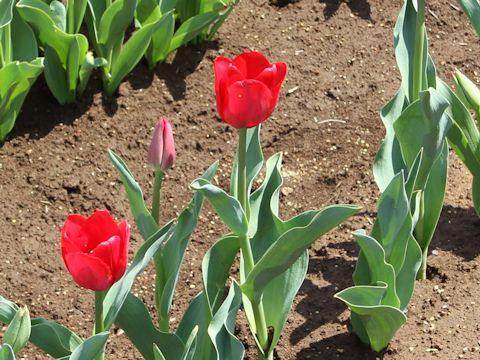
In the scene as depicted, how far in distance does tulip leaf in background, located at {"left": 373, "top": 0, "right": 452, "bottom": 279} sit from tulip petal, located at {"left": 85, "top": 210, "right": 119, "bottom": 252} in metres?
0.81

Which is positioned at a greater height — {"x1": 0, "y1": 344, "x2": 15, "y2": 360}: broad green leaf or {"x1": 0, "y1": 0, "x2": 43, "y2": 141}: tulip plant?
{"x1": 0, "y1": 344, "x2": 15, "y2": 360}: broad green leaf

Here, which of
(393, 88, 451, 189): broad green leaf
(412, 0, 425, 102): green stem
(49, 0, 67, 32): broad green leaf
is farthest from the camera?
(49, 0, 67, 32): broad green leaf

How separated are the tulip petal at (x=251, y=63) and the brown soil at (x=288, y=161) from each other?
0.83 meters

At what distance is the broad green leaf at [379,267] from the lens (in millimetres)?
2013

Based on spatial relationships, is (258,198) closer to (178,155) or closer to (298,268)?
(298,268)

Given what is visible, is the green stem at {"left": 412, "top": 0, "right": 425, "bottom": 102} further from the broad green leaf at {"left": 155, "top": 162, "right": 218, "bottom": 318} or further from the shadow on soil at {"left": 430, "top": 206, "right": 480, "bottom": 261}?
the broad green leaf at {"left": 155, "top": 162, "right": 218, "bottom": 318}

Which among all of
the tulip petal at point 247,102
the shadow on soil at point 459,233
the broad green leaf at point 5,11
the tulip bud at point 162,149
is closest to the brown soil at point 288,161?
the shadow on soil at point 459,233

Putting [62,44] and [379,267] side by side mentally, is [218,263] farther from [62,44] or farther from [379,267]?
[62,44]

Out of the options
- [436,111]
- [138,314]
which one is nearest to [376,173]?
[436,111]

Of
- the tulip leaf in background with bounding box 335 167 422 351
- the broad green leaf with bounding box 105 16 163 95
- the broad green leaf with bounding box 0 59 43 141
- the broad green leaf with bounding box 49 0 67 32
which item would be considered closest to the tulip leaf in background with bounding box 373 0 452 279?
the tulip leaf in background with bounding box 335 167 422 351

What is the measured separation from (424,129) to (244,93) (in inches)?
25.5

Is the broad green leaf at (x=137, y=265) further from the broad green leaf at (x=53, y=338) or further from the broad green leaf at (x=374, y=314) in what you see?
the broad green leaf at (x=374, y=314)

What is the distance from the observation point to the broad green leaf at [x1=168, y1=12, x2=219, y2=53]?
3.16 meters

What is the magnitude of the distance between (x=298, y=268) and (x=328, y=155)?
940mm
